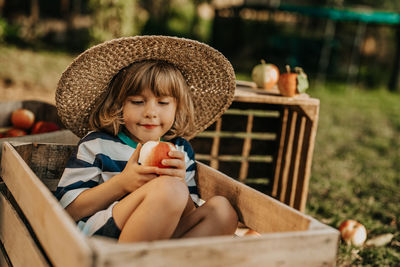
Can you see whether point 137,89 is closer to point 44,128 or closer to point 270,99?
point 270,99

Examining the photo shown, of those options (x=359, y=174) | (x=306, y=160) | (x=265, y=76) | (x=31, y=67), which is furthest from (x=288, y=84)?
(x=31, y=67)

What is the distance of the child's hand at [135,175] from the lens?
1812 mm

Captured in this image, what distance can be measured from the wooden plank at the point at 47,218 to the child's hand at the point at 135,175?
0.36m

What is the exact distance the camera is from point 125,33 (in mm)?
9594

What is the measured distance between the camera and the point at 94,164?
2.04m

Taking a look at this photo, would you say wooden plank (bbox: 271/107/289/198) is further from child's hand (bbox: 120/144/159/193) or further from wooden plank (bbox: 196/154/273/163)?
child's hand (bbox: 120/144/159/193)

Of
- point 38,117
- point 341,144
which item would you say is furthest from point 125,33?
point 38,117

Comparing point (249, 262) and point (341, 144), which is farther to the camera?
point (341, 144)

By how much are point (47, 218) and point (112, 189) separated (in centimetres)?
45

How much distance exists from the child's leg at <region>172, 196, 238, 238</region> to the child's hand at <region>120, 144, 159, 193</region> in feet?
0.81

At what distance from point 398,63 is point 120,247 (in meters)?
11.7

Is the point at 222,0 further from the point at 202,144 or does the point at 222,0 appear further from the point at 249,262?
the point at 249,262

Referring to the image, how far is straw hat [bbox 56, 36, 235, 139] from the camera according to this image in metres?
2.12

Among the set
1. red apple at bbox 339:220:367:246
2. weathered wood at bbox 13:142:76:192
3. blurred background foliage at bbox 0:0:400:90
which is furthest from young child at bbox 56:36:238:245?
blurred background foliage at bbox 0:0:400:90
